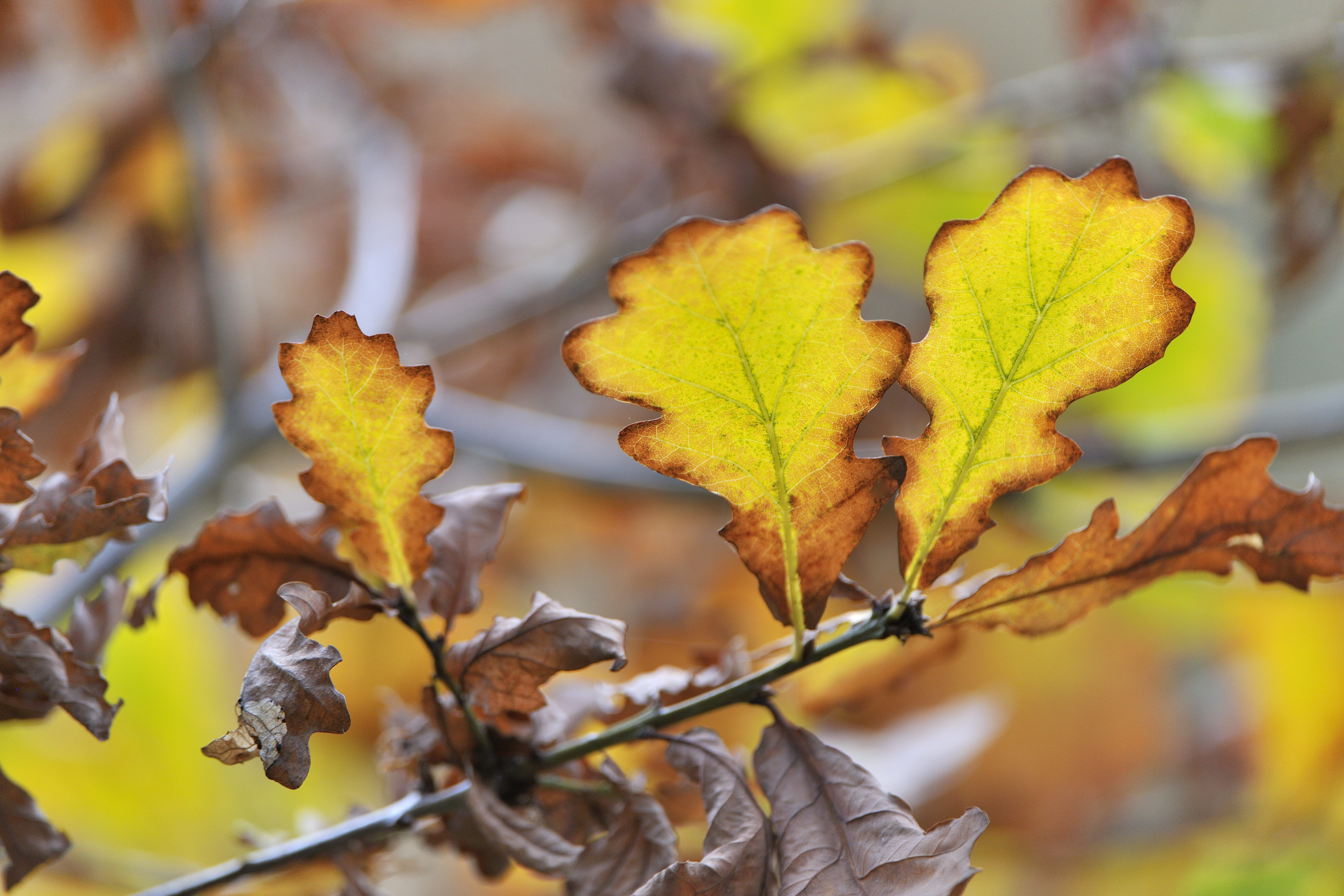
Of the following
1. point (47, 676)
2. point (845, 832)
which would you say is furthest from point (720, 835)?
point (47, 676)

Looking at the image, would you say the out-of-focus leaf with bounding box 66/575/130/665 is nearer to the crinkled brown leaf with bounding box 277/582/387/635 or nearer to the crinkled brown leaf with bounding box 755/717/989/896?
the crinkled brown leaf with bounding box 277/582/387/635

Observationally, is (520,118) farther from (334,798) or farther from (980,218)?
(980,218)

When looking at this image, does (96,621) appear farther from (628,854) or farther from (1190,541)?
(1190,541)

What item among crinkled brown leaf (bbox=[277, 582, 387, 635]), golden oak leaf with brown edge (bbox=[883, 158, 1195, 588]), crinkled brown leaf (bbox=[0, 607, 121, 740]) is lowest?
crinkled brown leaf (bbox=[0, 607, 121, 740])

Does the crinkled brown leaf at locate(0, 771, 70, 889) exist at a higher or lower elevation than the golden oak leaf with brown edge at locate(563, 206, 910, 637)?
lower

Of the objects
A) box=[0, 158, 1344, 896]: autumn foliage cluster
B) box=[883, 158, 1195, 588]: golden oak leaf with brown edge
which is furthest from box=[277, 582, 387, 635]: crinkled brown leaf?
box=[883, 158, 1195, 588]: golden oak leaf with brown edge

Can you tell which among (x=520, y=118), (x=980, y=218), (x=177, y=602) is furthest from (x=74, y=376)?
(x=980, y=218)
